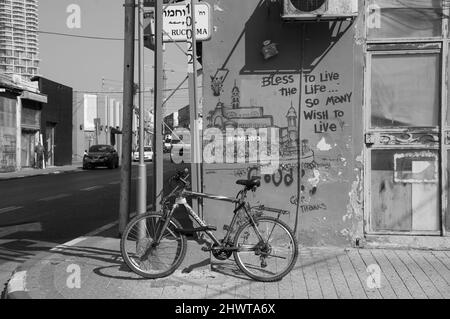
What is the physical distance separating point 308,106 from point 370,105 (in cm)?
81

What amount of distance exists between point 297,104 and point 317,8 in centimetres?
124

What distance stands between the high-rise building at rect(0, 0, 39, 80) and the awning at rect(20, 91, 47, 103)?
1663 mm

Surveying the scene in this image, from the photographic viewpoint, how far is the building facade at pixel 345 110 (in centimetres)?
693

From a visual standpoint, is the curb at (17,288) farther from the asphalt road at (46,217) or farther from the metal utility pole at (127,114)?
the metal utility pole at (127,114)

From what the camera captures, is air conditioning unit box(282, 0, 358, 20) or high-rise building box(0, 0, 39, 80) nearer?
air conditioning unit box(282, 0, 358, 20)

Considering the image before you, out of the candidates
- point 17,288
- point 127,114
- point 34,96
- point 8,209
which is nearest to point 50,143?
point 34,96

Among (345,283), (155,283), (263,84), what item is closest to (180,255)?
(155,283)

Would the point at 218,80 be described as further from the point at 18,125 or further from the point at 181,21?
the point at 18,125

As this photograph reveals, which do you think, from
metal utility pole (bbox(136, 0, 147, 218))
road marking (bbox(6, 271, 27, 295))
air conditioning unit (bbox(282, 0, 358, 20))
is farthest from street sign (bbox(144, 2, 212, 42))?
road marking (bbox(6, 271, 27, 295))

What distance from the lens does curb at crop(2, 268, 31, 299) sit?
5.31 m

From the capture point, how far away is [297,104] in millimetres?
7016

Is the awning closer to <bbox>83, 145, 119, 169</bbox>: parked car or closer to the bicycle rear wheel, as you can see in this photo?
<bbox>83, 145, 119, 169</bbox>: parked car

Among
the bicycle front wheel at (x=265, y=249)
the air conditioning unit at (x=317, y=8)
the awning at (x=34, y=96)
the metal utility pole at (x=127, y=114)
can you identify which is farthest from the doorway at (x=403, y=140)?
the awning at (x=34, y=96)

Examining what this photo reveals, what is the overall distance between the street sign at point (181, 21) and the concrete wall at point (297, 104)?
108mm
